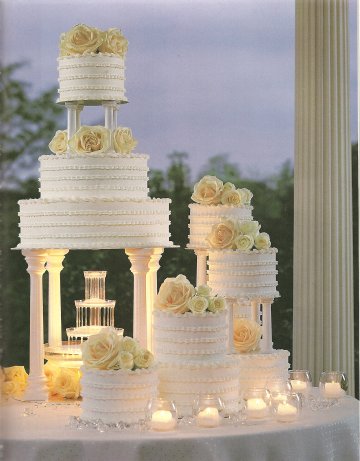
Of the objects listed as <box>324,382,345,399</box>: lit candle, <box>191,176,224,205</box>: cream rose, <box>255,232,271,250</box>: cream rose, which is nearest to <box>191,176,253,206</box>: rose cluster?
<box>191,176,224,205</box>: cream rose

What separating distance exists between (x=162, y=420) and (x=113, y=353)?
0.51m

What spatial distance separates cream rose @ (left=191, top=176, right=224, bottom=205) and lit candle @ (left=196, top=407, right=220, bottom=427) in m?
1.83

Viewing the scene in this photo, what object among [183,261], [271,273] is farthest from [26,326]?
[271,273]

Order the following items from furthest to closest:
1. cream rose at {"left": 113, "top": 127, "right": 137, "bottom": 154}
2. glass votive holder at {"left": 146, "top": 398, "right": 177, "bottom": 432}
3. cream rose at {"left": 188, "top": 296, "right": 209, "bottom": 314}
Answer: cream rose at {"left": 113, "top": 127, "right": 137, "bottom": 154}, cream rose at {"left": 188, "top": 296, "right": 209, "bottom": 314}, glass votive holder at {"left": 146, "top": 398, "right": 177, "bottom": 432}

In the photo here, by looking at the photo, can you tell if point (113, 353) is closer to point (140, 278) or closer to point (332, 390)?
point (140, 278)

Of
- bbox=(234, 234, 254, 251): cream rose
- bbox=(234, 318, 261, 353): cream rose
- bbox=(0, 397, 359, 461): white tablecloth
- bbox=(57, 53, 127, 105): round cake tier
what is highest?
bbox=(57, 53, 127, 105): round cake tier

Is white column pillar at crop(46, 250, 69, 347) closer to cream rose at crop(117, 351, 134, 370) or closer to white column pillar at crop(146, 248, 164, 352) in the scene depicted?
white column pillar at crop(146, 248, 164, 352)

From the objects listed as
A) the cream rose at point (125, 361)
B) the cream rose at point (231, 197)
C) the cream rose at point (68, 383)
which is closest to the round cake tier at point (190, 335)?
the cream rose at point (125, 361)

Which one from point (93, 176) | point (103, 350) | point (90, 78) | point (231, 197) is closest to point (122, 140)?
point (93, 176)

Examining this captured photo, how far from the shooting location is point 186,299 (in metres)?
6.59

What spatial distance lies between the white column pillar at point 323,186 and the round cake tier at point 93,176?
7.66 ft

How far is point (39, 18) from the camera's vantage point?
1029 centimetres

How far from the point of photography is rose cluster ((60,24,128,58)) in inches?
279

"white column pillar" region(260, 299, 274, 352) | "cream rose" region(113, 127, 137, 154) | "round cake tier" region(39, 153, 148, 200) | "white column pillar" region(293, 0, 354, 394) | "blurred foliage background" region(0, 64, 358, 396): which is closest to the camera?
"round cake tier" region(39, 153, 148, 200)
